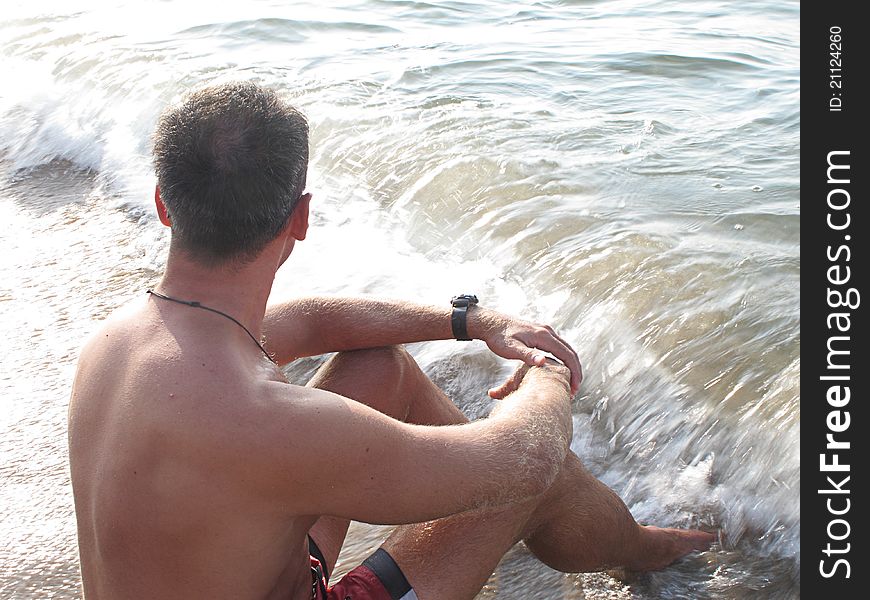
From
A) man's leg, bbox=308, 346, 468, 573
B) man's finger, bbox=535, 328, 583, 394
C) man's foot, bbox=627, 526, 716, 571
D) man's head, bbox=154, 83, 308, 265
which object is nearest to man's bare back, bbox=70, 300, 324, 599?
man's head, bbox=154, 83, 308, 265

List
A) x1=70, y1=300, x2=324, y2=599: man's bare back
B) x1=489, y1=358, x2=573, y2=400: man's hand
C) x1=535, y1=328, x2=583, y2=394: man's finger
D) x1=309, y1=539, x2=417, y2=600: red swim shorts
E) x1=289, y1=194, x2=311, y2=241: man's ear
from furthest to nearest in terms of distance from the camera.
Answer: x1=535, y1=328, x2=583, y2=394: man's finger
x1=489, y1=358, x2=573, y2=400: man's hand
x1=309, y1=539, x2=417, y2=600: red swim shorts
x1=289, y1=194, x2=311, y2=241: man's ear
x1=70, y1=300, x2=324, y2=599: man's bare back

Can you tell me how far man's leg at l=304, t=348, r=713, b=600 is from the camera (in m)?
2.37

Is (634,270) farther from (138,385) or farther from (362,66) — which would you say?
(362,66)

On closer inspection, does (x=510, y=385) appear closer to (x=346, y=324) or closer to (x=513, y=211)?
(x=346, y=324)

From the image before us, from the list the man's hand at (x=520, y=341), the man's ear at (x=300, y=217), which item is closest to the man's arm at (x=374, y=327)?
the man's hand at (x=520, y=341)

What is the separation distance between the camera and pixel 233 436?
1822mm

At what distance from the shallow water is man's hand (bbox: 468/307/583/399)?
1.99 feet

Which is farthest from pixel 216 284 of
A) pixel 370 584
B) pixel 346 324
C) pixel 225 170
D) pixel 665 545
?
pixel 665 545

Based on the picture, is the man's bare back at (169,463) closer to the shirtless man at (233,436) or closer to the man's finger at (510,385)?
the shirtless man at (233,436)

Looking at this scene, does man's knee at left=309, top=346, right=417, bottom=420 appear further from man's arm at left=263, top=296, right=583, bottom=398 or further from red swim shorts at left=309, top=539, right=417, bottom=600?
red swim shorts at left=309, top=539, right=417, bottom=600

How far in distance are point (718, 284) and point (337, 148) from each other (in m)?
2.70

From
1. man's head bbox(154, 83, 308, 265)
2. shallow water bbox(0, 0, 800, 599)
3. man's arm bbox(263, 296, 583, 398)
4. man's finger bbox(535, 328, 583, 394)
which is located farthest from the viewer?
shallow water bbox(0, 0, 800, 599)

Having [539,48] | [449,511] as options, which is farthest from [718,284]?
[539,48]

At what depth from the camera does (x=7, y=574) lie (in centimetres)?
289
